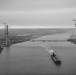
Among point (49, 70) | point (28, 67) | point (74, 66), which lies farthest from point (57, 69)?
point (28, 67)

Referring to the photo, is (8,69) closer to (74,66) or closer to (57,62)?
(57,62)

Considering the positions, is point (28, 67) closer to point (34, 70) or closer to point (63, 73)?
point (34, 70)

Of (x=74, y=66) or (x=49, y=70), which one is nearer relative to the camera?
(x=49, y=70)

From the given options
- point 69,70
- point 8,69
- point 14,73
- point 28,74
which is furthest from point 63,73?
point 8,69

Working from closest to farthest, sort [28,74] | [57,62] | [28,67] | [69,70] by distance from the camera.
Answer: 1. [28,74]
2. [69,70]
3. [28,67]
4. [57,62]

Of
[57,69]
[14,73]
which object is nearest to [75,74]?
[57,69]

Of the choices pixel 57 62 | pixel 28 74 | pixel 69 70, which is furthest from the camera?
pixel 57 62

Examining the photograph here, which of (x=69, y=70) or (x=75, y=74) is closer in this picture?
(x=75, y=74)

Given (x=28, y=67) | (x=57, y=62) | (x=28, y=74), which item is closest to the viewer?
(x=28, y=74)
